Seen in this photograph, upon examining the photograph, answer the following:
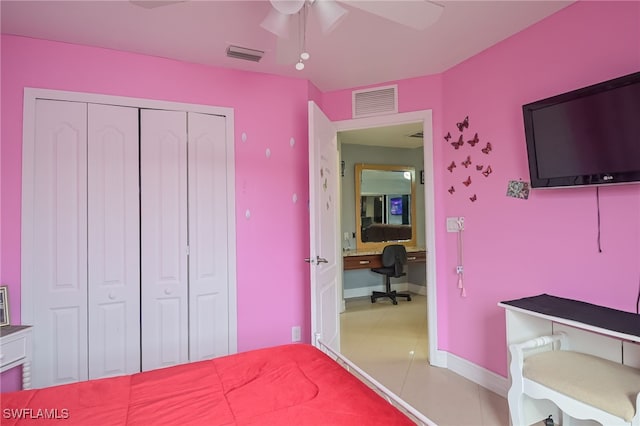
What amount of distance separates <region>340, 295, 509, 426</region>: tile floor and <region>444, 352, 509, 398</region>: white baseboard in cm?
4

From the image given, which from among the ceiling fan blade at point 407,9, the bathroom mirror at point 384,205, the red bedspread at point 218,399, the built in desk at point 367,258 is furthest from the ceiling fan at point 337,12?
the bathroom mirror at point 384,205

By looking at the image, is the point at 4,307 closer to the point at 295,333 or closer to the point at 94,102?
the point at 94,102

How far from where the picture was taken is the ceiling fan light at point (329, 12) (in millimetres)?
1531

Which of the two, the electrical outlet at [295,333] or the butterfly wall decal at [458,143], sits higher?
the butterfly wall decal at [458,143]

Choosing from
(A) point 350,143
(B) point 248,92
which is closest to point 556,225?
(B) point 248,92

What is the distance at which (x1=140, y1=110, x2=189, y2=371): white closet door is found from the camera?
2508 mm

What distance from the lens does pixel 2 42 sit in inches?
86.5

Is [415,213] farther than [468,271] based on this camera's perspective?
Yes

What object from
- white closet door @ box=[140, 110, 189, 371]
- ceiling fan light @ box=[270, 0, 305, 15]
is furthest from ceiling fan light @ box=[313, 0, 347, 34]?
white closet door @ box=[140, 110, 189, 371]

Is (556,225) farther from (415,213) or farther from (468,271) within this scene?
(415,213)

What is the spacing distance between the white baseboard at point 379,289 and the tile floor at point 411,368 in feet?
1.75

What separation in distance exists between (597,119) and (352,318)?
330 cm

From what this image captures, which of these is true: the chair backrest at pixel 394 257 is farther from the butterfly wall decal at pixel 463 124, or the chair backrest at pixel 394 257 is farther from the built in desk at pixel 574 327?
the built in desk at pixel 574 327

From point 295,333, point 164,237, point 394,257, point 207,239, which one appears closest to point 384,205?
point 394,257
